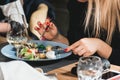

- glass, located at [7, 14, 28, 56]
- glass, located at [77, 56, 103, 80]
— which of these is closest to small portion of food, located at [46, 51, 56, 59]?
glass, located at [7, 14, 28, 56]

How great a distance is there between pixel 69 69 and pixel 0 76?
43 cm

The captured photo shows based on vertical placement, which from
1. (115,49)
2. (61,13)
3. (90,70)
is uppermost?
(90,70)

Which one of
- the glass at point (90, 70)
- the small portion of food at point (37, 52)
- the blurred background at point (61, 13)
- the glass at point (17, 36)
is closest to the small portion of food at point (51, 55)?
the small portion of food at point (37, 52)

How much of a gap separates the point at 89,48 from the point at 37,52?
0.80ft

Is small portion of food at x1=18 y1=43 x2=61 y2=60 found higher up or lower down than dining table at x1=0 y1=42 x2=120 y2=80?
higher up

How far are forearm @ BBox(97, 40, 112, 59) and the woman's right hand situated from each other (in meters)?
0.28

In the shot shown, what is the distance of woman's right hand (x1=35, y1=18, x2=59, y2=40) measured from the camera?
161 centimetres

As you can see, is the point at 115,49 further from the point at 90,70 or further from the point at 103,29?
the point at 90,70

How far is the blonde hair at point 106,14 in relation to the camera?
61.2 inches

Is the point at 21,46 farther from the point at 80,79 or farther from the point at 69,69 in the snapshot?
the point at 80,79

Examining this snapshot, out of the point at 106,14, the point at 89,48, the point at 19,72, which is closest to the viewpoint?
the point at 19,72

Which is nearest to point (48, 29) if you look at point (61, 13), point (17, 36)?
point (17, 36)

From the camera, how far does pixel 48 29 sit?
1.64 metres

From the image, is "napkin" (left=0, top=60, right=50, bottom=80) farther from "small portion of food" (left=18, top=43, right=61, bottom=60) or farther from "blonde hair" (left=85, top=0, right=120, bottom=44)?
"blonde hair" (left=85, top=0, right=120, bottom=44)
